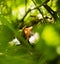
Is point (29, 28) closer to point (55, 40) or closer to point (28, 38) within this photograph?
point (28, 38)

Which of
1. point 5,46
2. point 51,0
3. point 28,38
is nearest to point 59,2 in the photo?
point 5,46

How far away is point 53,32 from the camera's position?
123mm

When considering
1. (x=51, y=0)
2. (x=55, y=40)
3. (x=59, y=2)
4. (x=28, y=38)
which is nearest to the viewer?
(x=55, y=40)

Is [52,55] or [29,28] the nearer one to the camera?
[52,55]

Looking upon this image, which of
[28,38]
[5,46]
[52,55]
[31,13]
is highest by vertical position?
[31,13]

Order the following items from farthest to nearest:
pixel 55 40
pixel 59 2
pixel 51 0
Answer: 1. pixel 51 0
2. pixel 59 2
3. pixel 55 40

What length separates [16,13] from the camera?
73cm

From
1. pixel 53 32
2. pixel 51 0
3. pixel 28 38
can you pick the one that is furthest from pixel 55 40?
pixel 28 38

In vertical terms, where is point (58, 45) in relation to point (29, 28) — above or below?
below

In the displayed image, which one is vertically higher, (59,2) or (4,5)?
(4,5)

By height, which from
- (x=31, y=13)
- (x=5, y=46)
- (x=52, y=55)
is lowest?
(x=52, y=55)

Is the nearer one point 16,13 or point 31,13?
point 16,13

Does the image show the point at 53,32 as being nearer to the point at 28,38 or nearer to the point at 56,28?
the point at 56,28

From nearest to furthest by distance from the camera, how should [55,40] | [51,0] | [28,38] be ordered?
[55,40]
[51,0]
[28,38]
